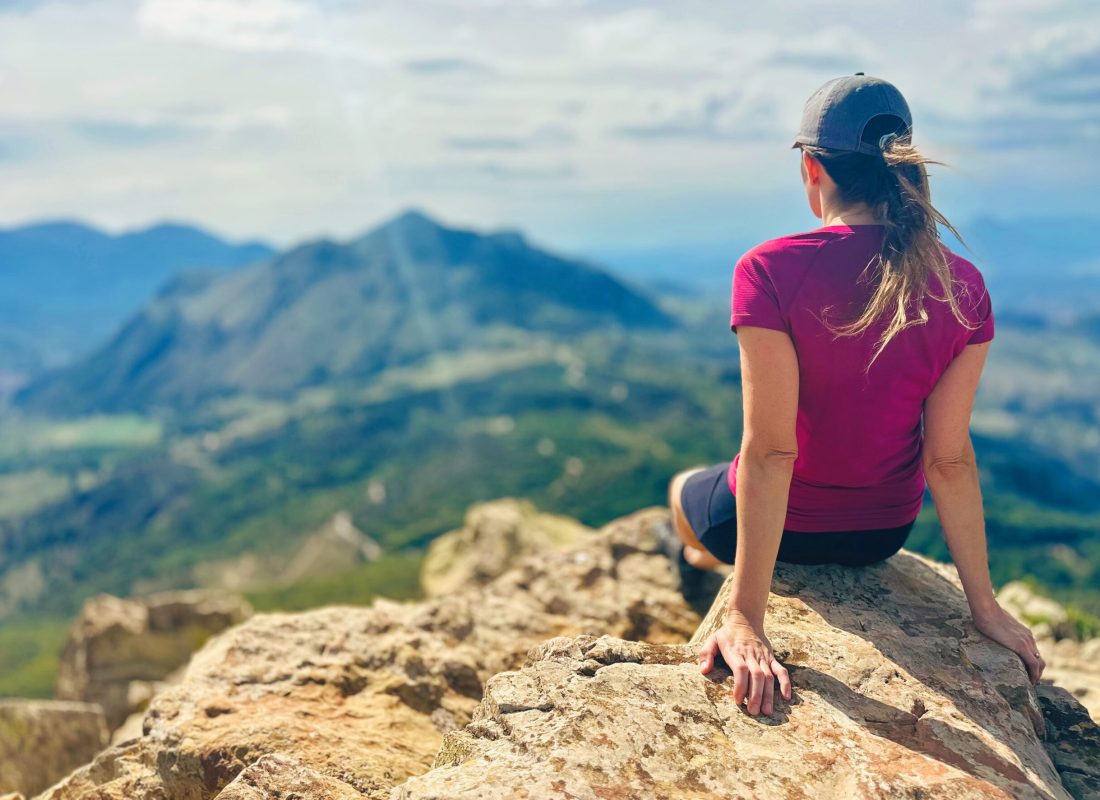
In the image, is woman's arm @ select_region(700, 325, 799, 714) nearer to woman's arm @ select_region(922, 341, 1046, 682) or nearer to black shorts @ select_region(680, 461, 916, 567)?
black shorts @ select_region(680, 461, 916, 567)

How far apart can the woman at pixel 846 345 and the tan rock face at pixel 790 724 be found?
0.39 metres

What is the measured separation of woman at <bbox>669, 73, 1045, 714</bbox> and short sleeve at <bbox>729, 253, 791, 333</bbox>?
1cm

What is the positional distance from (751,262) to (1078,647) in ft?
39.0

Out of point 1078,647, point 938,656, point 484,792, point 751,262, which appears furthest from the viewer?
point 1078,647

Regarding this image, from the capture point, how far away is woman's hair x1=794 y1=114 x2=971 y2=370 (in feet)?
21.7

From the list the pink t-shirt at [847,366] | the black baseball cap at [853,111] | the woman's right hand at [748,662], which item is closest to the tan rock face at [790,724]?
the woman's right hand at [748,662]

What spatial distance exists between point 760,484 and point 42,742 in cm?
1379

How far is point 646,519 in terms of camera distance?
50.0 ft

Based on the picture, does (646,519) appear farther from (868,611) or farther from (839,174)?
(839,174)

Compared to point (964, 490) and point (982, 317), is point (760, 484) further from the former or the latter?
point (982, 317)

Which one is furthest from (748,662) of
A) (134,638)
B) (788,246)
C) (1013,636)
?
(134,638)

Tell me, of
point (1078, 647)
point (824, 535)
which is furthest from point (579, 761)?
point (1078, 647)

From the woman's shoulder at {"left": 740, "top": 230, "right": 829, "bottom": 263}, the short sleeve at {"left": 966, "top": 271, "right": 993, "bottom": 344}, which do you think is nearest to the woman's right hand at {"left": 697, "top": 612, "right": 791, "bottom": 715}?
the woman's shoulder at {"left": 740, "top": 230, "right": 829, "bottom": 263}

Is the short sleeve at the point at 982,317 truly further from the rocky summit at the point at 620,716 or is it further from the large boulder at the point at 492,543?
the large boulder at the point at 492,543
